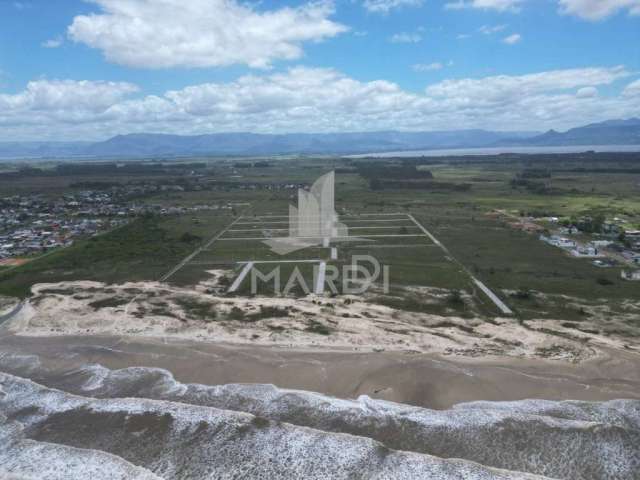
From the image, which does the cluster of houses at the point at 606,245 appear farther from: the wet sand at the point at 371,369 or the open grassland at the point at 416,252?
the wet sand at the point at 371,369

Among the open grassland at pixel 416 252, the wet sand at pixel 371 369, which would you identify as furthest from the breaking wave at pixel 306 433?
the open grassland at pixel 416 252

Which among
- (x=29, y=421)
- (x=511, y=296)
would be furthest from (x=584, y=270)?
(x=29, y=421)

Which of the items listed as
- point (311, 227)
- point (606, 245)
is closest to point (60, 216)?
point (311, 227)

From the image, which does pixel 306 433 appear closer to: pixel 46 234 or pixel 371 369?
pixel 371 369

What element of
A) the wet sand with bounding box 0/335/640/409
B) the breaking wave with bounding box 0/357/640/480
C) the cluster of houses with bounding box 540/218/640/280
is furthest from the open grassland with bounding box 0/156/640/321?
the breaking wave with bounding box 0/357/640/480

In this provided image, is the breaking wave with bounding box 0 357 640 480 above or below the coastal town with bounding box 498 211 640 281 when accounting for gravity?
below

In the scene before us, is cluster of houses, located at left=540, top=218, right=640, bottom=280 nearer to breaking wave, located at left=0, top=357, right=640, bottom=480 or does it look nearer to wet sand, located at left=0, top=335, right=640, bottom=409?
wet sand, located at left=0, top=335, right=640, bottom=409
